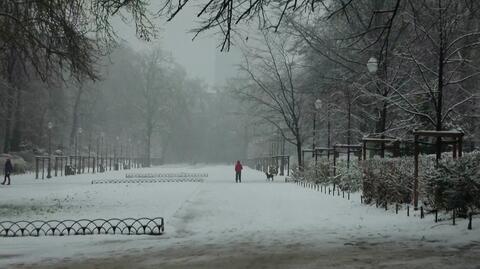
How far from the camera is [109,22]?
48.2 feet

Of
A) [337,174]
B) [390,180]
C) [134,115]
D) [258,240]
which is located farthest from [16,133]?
[258,240]

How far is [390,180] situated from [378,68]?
9.40 metres

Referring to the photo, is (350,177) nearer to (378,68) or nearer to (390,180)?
(390,180)

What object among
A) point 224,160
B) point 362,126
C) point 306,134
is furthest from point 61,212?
point 224,160

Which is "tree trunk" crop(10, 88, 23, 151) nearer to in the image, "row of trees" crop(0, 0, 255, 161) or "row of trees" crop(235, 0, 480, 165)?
"row of trees" crop(0, 0, 255, 161)

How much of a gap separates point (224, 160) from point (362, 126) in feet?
240

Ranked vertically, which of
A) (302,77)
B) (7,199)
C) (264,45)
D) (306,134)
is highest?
(264,45)

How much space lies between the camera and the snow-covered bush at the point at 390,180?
531 inches

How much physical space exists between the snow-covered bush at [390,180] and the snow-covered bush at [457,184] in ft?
6.87

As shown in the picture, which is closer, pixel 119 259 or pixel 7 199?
pixel 119 259

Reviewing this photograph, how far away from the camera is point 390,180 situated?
45.5 ft

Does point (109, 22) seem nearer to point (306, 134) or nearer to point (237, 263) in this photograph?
point (237, 263)

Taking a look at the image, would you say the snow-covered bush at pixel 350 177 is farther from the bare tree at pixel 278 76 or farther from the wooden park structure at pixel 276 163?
the wooden park structure at pixel 276 163

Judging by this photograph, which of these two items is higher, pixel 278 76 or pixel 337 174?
pixel 278 76
